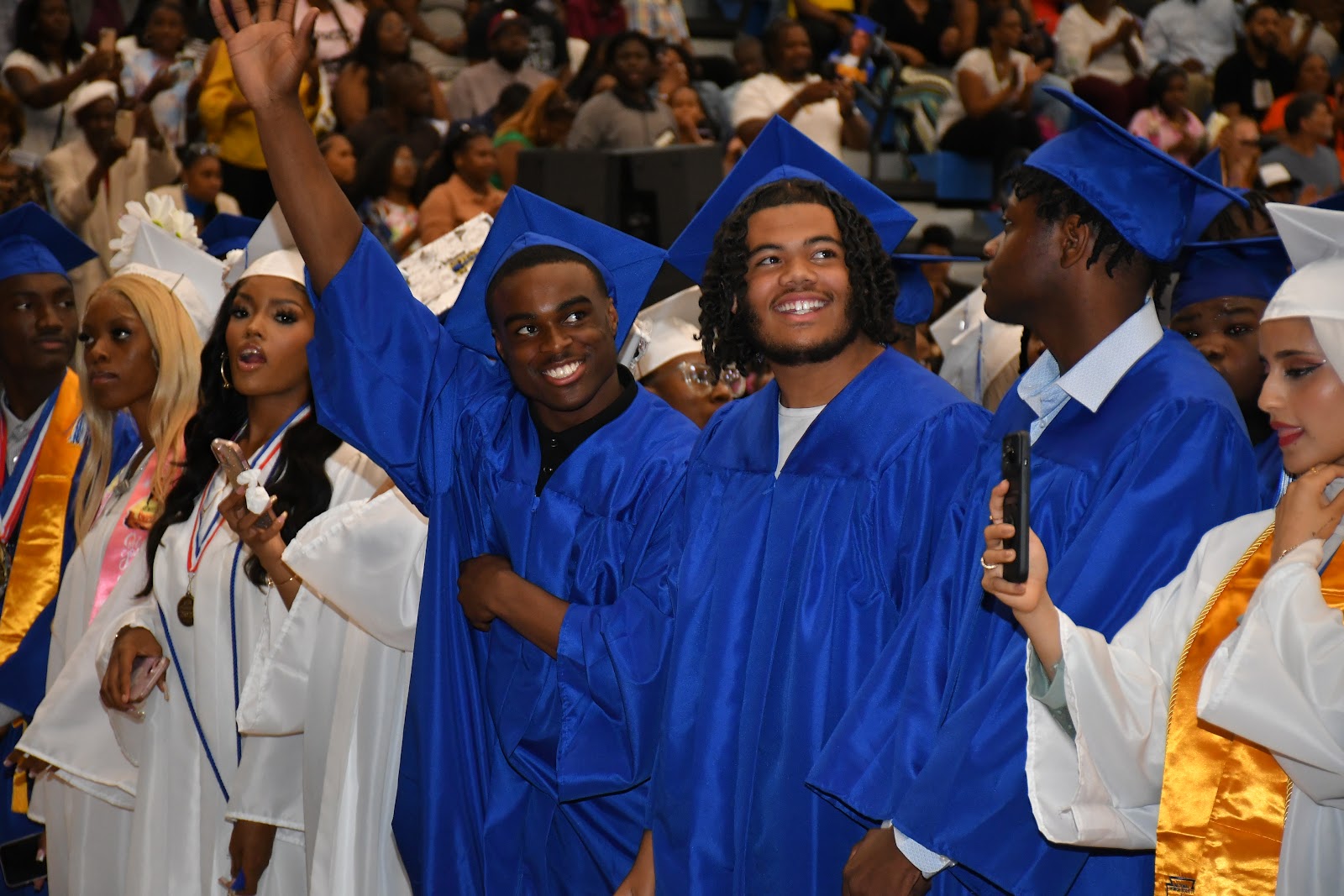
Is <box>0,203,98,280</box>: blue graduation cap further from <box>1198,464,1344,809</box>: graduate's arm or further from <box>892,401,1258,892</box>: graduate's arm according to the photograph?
<box>1198,464,1344,809</box>: graduate's arm

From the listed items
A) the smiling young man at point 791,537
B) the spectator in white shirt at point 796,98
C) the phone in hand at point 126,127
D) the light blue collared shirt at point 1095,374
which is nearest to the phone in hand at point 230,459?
the smiling young man at point 791,537

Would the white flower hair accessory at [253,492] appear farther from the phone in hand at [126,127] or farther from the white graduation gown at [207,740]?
the phone in hand at [126,127]

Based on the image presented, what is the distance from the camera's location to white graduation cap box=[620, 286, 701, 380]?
15.6 feet

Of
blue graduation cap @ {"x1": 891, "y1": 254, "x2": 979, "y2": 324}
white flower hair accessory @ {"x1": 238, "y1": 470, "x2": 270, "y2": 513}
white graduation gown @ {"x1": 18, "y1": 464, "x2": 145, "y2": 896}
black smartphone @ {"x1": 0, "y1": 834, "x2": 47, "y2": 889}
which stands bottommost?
black smartphone @ {"x1": 0, "y1": 834, "x2": 47, "y2": 889}

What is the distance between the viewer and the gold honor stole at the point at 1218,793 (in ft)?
7.34

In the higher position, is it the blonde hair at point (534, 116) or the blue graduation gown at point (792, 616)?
the blonde hair at point (534, 116)

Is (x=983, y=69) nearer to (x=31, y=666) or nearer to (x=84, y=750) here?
(x=31, y=666)

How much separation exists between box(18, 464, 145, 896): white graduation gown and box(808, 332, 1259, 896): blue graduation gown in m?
2.60

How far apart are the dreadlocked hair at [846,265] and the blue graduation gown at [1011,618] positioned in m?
0.45

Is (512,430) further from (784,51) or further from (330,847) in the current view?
(784,51)

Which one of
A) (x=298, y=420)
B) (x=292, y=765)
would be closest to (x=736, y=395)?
(x=298, y=420)

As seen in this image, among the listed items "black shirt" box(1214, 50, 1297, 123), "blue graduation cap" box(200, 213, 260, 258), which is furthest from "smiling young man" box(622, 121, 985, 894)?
"black shirt" box(1214, 50, 1297, 123)

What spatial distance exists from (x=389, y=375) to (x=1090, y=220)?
1564 mm

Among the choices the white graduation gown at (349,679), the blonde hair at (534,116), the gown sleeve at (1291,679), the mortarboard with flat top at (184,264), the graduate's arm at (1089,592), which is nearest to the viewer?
the gown sleeve at (1291,679)
